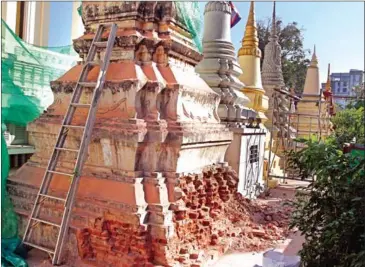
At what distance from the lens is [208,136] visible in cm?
396

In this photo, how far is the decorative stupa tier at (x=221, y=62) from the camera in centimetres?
602

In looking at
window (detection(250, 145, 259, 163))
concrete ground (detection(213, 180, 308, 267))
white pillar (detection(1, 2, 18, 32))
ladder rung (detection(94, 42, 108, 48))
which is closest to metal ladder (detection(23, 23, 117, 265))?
ladder rung (detection(94, 42, 108, 48))

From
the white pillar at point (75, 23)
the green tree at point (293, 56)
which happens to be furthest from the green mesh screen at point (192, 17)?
the green tree at point (293, 56)

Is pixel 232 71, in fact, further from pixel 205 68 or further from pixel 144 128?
pixel 144 128

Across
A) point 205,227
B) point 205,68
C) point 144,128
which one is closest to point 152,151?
point 144,128

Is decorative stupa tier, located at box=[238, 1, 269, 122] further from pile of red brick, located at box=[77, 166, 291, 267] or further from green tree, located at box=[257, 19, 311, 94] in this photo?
green tree, located at box=[257, 19, 311, 94]

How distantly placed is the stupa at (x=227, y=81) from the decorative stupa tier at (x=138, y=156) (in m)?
1.69

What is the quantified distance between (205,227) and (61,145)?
5.28ft

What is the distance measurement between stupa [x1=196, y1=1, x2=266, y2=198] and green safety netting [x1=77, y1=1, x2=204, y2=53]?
135 mm

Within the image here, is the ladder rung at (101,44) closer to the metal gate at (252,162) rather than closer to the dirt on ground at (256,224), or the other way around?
the dirt on ground at (256,224)

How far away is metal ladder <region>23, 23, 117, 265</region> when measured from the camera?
3.21m

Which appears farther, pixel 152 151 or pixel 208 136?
pixel 208 136

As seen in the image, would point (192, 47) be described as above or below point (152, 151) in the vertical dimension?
above

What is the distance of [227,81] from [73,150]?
340 centimetres
